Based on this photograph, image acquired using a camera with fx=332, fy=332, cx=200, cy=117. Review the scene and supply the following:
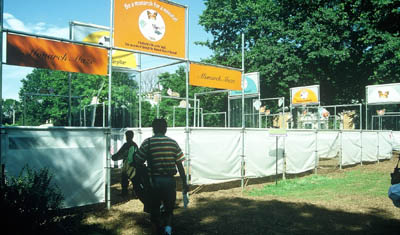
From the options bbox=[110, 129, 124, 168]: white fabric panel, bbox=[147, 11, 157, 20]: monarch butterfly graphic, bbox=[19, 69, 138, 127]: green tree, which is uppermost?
bbox=[147, 11, 157, 20]: monarch butterfly graphic

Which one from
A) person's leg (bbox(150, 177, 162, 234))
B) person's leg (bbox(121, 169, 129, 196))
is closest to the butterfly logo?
person's leg (bbox(121, 169, 129, 196))

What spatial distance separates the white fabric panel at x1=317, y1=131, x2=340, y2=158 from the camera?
1403 centimetres

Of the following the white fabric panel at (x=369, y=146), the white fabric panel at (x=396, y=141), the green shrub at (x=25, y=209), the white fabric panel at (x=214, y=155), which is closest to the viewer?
the green shrub at (x=25, y=209)

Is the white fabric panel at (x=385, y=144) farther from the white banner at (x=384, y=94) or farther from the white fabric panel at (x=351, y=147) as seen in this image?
the white banner at (x=384, y=94)

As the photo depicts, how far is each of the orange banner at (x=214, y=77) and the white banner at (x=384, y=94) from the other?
751 inches

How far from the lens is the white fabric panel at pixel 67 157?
19.9 ft

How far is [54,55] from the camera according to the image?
692cm

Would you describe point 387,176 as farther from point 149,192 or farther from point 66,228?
point 66,228

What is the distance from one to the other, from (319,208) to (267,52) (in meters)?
23.4

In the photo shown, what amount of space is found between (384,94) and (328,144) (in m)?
13.7

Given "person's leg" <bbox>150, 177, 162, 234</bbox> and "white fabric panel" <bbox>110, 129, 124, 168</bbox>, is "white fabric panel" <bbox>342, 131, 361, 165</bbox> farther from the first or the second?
"person's leg" <bbox>150, 177, 162, 234</bbox>

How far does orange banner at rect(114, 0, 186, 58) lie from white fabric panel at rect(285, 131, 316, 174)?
5607 millimetres

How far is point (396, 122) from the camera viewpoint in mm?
27938

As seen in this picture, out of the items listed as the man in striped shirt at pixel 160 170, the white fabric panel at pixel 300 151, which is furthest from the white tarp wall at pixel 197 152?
the man in striped shirt at pixel 160 170
